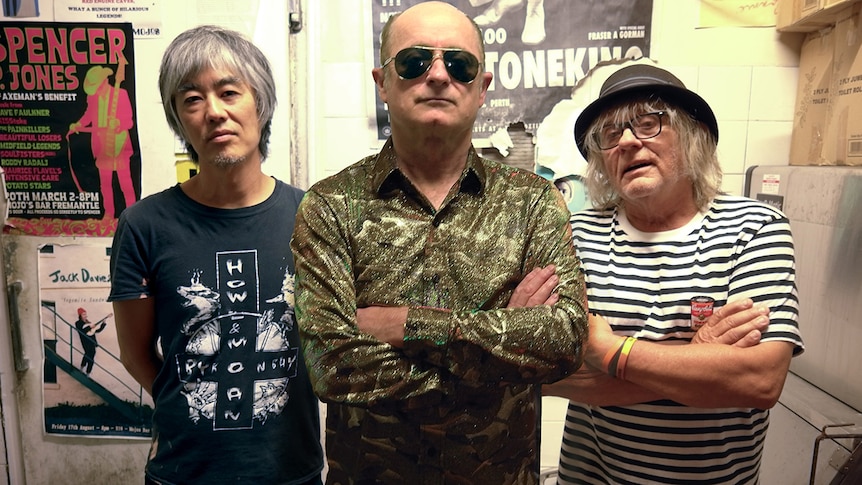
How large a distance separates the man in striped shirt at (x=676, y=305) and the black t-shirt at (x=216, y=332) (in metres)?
0.70

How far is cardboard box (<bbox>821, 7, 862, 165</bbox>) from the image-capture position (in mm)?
1789

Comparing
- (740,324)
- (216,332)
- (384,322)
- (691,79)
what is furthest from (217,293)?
(691,79)

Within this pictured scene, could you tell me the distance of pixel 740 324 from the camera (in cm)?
115

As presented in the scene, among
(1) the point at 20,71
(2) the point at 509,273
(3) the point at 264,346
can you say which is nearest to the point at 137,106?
(1) the point at 20,71

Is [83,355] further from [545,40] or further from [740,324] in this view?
[740,324]

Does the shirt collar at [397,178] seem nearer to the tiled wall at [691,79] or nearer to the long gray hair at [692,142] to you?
the long gray hair at [692,142]

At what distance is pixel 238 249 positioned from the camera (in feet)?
4.24

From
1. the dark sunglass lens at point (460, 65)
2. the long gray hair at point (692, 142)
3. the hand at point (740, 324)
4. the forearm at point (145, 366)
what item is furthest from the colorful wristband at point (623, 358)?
the forearm at point (145, 366)

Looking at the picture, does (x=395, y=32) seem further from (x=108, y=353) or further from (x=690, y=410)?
(x=108, y=353)

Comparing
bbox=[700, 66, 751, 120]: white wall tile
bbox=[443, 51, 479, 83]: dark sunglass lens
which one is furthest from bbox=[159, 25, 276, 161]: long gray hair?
bbox=[700, 66, 751, 120]: white wall tile

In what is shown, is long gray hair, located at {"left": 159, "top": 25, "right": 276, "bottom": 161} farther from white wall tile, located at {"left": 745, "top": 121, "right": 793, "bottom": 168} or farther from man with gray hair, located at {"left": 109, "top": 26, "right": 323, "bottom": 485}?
white wall tile, located at {"left": 745, "top": 121, "right": 793, "bottom": 168}

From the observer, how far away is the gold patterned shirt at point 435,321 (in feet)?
3.32

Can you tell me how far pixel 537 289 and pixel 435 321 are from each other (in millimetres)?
232

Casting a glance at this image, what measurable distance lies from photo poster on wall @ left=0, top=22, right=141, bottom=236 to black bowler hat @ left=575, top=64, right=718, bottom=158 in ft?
6.30
